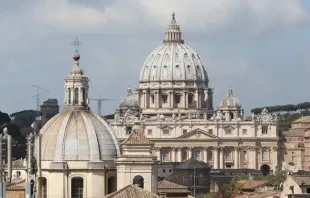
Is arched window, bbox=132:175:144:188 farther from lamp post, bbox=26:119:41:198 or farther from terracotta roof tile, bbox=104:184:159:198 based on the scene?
lamp post, bbox=26:119:41:198

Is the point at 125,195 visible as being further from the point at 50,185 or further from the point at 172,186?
the point at 172,186

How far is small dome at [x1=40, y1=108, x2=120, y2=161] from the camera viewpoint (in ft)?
220

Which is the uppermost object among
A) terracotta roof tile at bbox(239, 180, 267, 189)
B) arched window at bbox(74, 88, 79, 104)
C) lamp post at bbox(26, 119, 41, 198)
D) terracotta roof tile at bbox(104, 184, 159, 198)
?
arched window at bbox(74, 88, 79, 104)

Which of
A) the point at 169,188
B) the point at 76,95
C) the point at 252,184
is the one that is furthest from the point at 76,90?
the point at 252,184

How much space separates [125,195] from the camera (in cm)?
6303

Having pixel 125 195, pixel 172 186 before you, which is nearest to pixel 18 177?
pixel 172 186

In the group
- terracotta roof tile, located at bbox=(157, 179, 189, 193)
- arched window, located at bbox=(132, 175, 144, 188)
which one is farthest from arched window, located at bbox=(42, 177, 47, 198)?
terracotta roof tile, located at bbox=(157, 179, 189, 193)

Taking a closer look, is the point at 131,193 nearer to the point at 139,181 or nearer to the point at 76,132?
the point at 76,132

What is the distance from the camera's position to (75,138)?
6725 centimetres

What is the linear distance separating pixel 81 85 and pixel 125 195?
20.6 feet

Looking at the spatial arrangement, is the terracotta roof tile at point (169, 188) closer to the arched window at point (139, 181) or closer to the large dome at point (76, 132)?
the arched window at point (139, 181)

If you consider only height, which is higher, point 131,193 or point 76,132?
point 76,132

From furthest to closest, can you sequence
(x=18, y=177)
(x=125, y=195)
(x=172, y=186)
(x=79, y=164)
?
(x=172, y=186) → (x=18, y=177) → (x=79, y=164) → (x=125, y=195)

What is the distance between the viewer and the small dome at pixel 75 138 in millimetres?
67062
